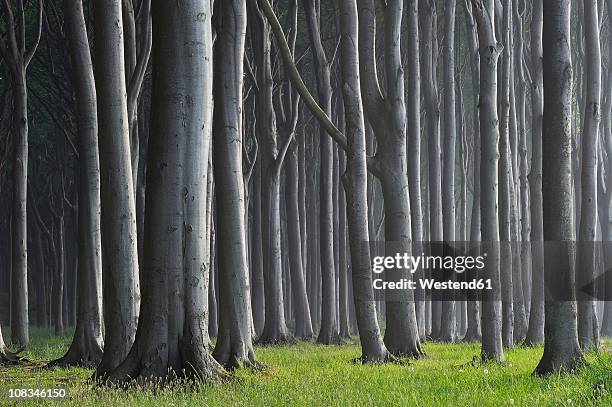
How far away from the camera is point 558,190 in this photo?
34.1ft

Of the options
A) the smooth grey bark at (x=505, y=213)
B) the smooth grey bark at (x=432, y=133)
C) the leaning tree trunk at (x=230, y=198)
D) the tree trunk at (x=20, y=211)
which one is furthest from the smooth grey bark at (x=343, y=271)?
the leaning tree trunk at (x=230, y=198)

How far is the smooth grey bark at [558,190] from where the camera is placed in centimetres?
1024

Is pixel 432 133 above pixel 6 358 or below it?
above

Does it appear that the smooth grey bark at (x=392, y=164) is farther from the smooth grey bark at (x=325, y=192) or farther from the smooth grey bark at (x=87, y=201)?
the smooth grey bark at (x=87, y=201)

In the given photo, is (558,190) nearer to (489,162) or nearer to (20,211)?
(489,162)

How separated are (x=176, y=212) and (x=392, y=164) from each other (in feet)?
19.1

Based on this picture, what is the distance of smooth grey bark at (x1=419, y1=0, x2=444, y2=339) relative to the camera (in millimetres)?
22234

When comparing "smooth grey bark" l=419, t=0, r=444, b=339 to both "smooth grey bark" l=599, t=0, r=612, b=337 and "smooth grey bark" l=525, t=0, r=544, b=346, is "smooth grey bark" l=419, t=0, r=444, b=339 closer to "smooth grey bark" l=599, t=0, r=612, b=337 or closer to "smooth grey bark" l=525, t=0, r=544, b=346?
"smooth grey bark" l=525, t=0, r=544, b=346

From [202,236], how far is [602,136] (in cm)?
1971

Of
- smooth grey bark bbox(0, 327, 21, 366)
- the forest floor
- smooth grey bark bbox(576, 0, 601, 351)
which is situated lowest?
smooth grey bark bbox(0, 327, 21, 366)

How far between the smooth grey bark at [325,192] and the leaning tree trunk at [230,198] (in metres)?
5.40

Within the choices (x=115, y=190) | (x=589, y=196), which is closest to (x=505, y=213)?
(x=589, y=196)

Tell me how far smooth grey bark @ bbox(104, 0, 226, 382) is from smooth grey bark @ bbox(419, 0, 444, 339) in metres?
12.9

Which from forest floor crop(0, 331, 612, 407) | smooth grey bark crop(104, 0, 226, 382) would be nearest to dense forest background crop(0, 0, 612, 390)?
smooth grey bark crop(104, 0, 226, 382)
